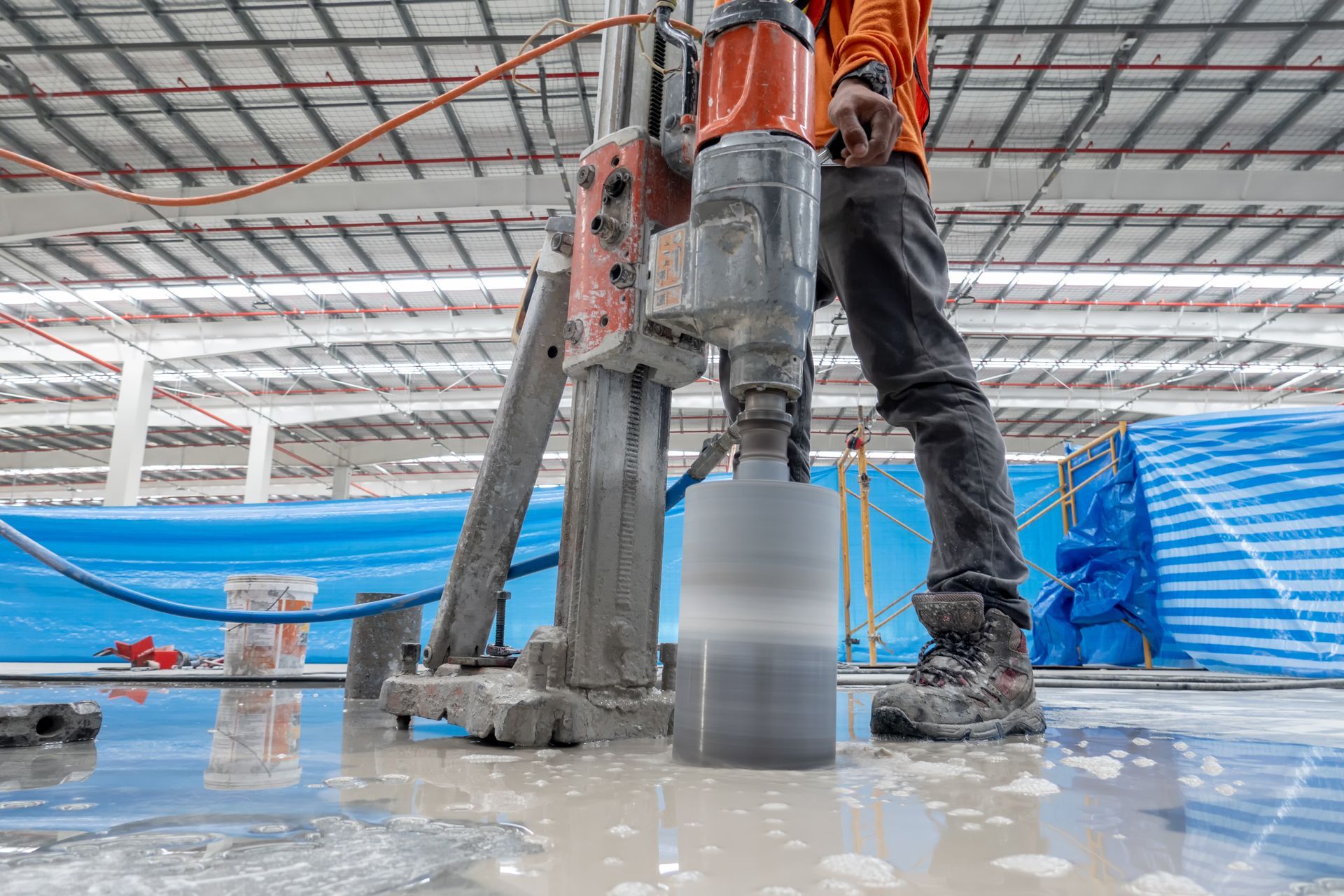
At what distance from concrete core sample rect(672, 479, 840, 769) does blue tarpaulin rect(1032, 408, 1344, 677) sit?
3939 mm

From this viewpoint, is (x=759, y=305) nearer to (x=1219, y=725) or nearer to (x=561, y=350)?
(x=561, y=350)

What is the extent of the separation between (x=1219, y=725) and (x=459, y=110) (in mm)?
5986

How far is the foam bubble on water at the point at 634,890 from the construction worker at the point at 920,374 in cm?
82

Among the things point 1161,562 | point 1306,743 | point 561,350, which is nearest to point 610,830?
point 561,350

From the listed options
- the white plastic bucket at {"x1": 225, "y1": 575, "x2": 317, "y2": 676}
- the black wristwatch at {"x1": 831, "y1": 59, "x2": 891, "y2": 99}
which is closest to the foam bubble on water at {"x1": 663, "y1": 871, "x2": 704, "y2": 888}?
the black wristwatch at {"x1": 831, "y1": 59, "x2": 891, "y2": 99}

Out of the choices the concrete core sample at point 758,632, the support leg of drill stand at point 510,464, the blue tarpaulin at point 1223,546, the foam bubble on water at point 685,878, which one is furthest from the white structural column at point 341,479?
the foam bubble on water at point 685,878

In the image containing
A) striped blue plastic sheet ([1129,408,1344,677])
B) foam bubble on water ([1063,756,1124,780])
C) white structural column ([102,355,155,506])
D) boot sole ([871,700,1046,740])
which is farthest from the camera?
white structural column ([102,355,155,506])

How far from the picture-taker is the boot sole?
1166mm

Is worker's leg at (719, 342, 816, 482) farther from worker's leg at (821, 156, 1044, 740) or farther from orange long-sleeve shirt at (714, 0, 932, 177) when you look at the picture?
orange long-sleeve shirt at (714, 0, 932, 177)

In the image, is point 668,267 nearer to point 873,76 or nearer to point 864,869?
point 873,76

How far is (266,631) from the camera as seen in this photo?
3086 mm

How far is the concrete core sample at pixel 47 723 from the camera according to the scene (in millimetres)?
1039

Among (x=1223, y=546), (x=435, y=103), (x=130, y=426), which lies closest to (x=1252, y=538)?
(x=1223, y=546)

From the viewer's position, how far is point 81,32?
5.45 metres
